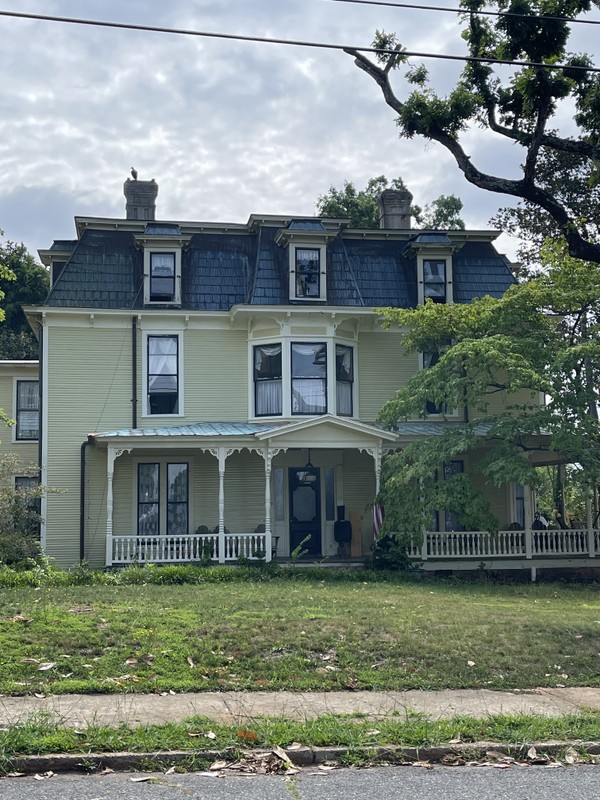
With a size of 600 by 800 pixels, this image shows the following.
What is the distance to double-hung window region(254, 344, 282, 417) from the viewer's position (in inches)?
938

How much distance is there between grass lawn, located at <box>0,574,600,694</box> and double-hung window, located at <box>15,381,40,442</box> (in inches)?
510

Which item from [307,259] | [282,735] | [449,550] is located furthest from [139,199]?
[282,735]

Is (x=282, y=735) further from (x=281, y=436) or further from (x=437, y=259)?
(x=437, y=259)

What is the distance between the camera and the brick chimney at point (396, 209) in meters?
28.0

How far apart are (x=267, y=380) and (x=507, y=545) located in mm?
7126

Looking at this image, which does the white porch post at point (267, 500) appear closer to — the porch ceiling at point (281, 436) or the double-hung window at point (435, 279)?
the porch ceiling at point (281, 436)

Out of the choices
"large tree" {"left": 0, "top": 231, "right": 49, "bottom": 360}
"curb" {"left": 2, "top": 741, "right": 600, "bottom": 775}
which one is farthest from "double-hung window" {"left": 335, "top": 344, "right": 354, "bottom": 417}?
"large tree" {"left": 0, "top": 231, "right": 49, "bottom": 360}

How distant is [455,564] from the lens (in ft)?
72.1

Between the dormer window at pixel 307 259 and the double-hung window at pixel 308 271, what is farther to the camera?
the double-hung window at pixel 308 271

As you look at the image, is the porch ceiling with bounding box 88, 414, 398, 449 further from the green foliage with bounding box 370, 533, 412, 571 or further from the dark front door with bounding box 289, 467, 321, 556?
the dark front door with bounding box 289, 467, 321, 556

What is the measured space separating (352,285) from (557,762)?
1825cm

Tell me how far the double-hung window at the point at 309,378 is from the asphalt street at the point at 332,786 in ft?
54.6

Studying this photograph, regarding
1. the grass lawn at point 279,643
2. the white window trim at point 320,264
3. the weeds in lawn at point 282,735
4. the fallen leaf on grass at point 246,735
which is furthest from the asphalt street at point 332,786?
the white window trim at point 320,264

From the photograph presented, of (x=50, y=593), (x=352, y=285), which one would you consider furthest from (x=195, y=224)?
(x=50, y=593)
